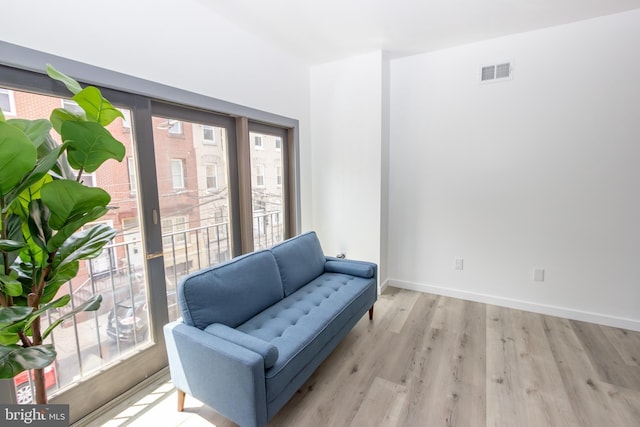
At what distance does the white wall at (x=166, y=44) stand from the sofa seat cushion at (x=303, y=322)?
178 cm

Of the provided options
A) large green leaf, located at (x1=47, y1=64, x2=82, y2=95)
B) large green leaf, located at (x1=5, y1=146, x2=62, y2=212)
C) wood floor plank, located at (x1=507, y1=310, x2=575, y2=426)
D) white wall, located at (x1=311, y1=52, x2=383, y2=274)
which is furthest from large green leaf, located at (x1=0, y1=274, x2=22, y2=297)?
white wall, located at (x1=311, y1=52, x2=383, y2=274)

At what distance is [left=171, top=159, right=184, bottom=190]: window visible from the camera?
2.29 metres

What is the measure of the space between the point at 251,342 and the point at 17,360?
35.6 inches

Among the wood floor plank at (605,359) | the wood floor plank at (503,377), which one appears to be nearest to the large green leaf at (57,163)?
the wood floor plank at (503,377)

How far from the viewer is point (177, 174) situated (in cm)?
232

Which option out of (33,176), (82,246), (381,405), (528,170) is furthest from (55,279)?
(528,170)

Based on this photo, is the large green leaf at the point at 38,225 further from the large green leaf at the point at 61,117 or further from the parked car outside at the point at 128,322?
the parked car outside at the point at 128,322

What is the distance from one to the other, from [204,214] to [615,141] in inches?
144

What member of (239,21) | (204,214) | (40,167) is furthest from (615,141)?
(40,167)

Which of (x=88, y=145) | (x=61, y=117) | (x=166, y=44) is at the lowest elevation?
(x=88, y=145)

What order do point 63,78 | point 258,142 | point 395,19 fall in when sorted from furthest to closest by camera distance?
point 258,142, point 395,19, point 63,78

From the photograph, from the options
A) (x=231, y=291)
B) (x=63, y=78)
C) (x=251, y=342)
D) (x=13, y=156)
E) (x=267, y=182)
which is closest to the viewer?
(x=13, y=156)

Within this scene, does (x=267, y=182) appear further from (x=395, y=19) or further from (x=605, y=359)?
(x=605, y=359)

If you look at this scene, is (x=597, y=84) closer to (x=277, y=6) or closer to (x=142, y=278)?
(x=277, y=6)
